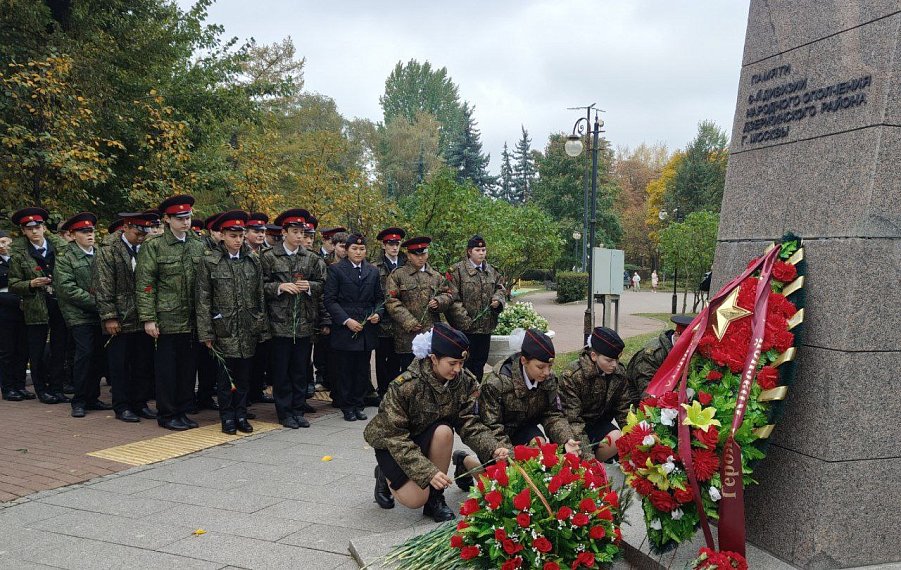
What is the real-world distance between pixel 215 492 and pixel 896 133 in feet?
17.2

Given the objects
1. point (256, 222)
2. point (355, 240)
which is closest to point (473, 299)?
point (355, 240)

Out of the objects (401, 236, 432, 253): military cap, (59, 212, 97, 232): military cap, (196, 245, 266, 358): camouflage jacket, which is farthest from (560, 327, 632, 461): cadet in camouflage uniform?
(59, 212, 97, 232): military cap

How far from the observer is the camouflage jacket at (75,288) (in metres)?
8.16

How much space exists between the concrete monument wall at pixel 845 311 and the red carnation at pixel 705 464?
616 mm

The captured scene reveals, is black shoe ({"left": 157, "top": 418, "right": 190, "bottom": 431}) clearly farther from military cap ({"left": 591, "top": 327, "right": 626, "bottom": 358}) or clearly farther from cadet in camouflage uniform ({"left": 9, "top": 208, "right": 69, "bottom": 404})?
military cap ({"left": 591, "top": 327, "right": 626, "bottom": 358})

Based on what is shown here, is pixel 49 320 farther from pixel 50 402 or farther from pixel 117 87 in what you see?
pixel 117 87

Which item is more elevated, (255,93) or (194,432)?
(255,93)

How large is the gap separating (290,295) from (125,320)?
182 centimetres

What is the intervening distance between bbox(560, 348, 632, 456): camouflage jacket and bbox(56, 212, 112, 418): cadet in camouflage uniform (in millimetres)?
5548

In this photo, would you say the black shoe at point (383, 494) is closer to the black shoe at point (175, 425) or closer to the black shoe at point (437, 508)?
the black shoe at point (437, 508)

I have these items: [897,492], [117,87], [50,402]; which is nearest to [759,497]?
[897,492]

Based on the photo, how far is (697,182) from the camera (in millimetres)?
57562

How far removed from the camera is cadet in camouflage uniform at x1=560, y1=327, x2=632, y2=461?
18.1ft

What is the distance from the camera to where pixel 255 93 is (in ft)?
58.5
